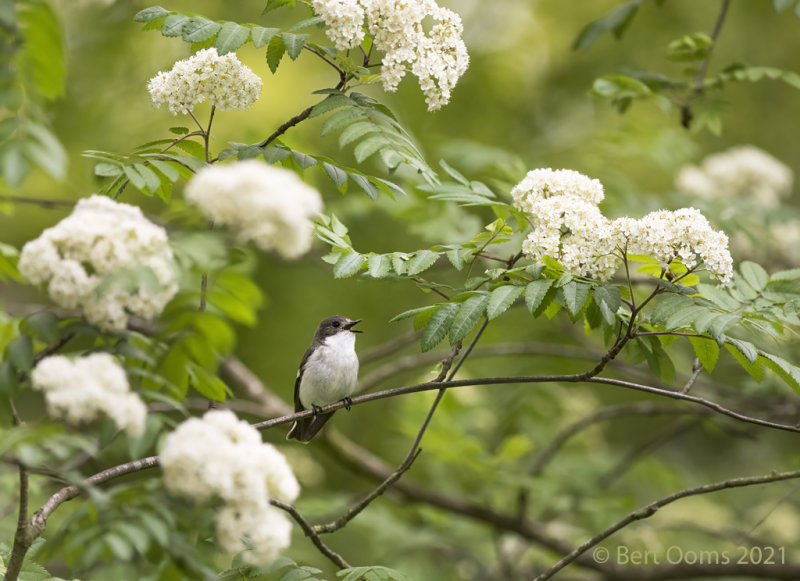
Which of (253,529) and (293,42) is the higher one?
(293,42)

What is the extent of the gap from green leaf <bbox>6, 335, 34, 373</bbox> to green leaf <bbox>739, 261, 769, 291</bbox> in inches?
127

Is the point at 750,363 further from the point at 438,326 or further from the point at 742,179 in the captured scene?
the point at 742,179

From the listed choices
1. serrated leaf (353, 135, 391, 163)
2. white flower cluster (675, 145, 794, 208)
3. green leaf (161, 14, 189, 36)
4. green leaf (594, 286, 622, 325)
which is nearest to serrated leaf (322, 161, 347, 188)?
serrated leaf (353, 135, 391, 163)

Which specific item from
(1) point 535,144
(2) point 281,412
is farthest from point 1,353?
(1) point 535,144

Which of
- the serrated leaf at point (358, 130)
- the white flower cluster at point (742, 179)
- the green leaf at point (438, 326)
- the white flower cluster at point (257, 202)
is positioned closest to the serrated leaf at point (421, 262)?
the green leaf at point (438, 326)

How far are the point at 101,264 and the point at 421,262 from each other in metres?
1.61

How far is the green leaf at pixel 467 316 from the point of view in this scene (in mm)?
3423

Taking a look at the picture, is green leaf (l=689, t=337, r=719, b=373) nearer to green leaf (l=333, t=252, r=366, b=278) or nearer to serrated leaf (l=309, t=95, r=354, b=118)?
green leaf (l=333, t=252, r=366, b=278)

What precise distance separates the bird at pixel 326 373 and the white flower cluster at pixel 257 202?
350 centimetres

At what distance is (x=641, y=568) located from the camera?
22.2ft

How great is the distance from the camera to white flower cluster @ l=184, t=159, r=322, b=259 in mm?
2357

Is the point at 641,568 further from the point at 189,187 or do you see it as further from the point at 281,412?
the point at 189,187

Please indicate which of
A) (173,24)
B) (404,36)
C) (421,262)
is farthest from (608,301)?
(173,24)

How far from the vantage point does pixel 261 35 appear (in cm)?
349
